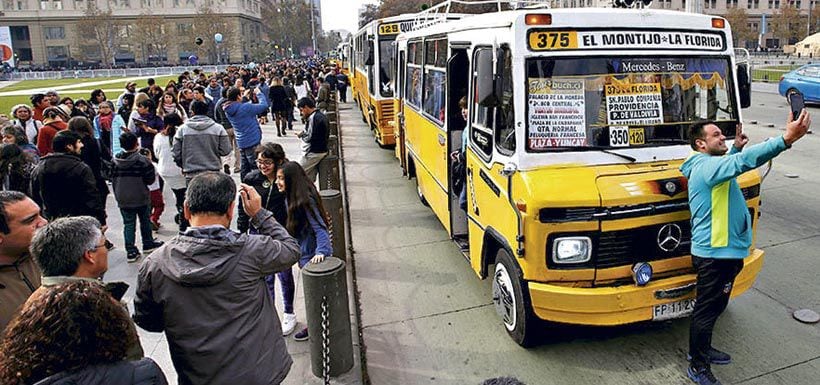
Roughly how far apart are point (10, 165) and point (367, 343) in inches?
163

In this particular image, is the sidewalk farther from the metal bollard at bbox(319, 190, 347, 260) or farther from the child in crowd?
the child in crowd

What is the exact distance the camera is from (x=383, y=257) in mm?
7402

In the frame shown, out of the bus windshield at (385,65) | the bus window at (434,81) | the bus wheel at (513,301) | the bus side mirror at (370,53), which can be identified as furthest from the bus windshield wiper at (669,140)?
the bus side mirror at (370,53)

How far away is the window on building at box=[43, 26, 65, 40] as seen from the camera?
323ft

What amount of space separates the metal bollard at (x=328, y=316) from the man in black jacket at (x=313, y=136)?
4118mm

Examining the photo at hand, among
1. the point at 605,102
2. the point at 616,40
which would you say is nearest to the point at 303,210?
the point at 605,102

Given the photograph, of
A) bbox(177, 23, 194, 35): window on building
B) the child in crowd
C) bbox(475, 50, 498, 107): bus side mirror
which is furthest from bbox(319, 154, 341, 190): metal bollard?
bbox(177, 23, 194, 35): window on building

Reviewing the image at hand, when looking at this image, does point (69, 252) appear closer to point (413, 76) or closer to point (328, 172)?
point (328, 172)

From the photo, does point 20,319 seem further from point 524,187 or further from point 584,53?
point 584,53

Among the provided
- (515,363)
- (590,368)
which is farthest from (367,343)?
(590,368)

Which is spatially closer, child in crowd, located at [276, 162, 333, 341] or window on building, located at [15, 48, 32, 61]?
child in crowd, located at [276, 162, 333, 341]

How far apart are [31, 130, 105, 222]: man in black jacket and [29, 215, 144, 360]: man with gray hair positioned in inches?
137

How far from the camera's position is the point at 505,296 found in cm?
506

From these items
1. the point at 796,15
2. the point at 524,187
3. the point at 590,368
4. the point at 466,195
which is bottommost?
the point at 590,368
